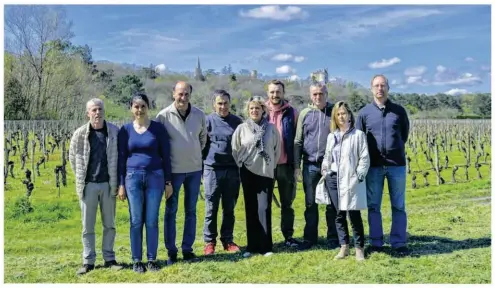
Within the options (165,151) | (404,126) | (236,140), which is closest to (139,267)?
(165,151)

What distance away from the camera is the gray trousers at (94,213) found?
16.2 ft

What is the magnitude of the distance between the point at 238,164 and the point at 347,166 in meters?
1.10

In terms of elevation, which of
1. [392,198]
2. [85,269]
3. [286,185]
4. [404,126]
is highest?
[404,126]

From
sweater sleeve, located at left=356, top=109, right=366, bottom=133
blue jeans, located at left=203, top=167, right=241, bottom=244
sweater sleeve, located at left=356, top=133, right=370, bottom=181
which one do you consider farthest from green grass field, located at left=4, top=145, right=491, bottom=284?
sweater sleeve, located at left=356, top=109, right=366, bottom=133

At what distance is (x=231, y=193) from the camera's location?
224 inches

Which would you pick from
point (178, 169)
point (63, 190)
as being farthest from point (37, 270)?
point (63, 190)

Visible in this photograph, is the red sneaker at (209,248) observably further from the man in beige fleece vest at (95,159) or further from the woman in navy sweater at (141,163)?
the man in beige fleece vest at (95,159)

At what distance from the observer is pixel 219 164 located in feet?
18.4

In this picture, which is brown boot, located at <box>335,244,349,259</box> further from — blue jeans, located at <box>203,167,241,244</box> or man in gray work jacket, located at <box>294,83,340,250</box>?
blue jeans, located at <box>203,167,241,244</box>

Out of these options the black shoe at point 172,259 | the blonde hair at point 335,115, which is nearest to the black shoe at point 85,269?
the black shoe at point 172,259

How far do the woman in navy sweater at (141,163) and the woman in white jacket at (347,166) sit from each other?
1.59m

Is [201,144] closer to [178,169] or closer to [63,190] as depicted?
[178,169]

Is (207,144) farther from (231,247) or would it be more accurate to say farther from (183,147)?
(231,247)

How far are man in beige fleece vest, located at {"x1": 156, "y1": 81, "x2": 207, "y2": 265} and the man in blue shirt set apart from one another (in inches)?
8.0
